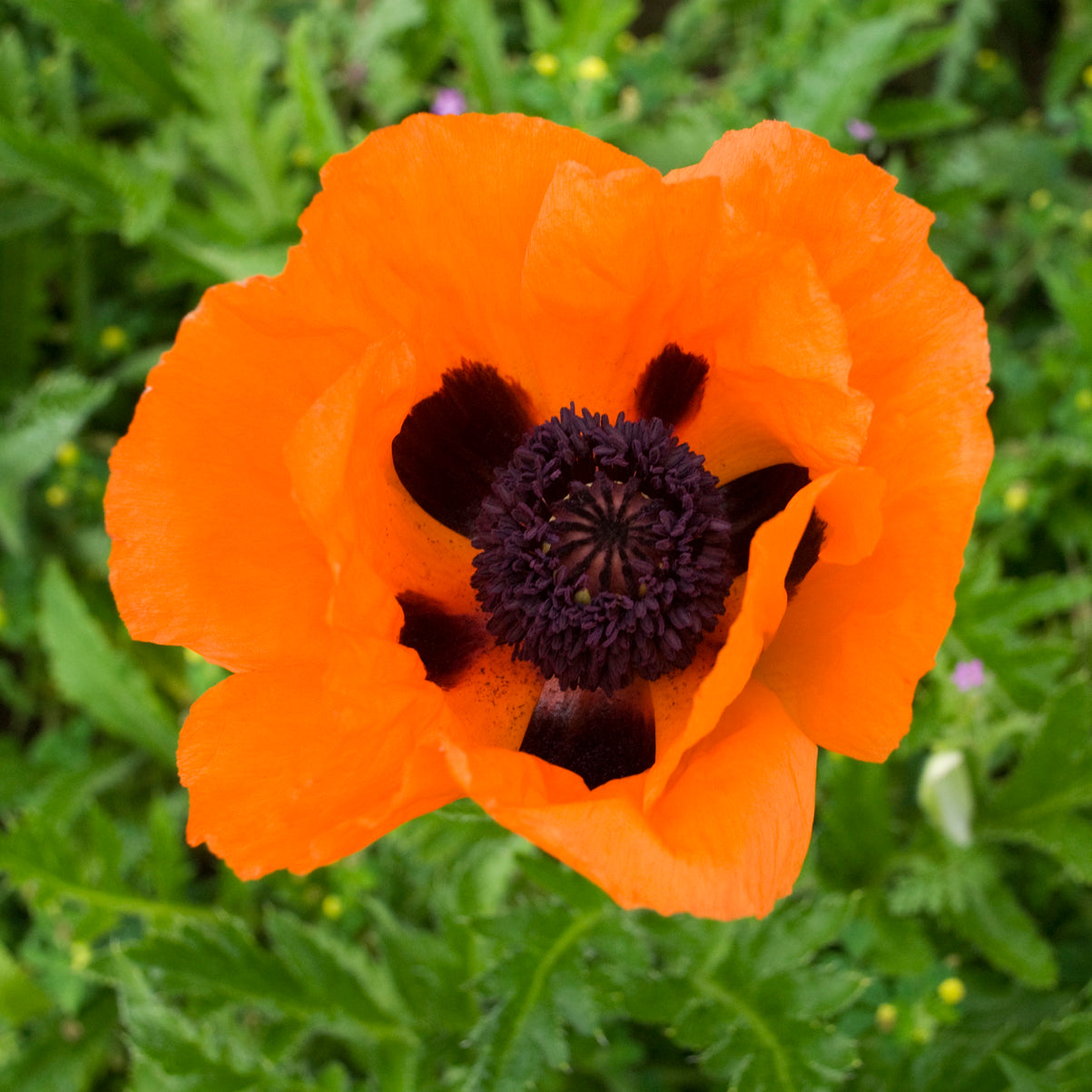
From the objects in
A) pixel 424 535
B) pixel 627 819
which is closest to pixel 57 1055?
pixel 424 535

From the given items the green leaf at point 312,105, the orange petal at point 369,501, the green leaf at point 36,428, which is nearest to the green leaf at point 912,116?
the green leaf at point 312,105

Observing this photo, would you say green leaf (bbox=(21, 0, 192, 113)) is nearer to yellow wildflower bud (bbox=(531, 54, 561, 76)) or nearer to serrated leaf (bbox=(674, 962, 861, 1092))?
yellow wildflower bud (bbox=(531, 54, 561, 76))

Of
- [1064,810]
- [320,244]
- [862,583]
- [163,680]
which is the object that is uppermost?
[320,244]

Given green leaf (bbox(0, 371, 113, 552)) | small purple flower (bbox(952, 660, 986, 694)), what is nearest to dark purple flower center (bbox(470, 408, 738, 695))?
small purple flower (bbox(952, 660, 986, 694))

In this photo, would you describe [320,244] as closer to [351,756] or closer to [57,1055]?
[351,756]

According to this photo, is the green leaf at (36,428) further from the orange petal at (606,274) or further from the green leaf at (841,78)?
the green leaf at (841,78)

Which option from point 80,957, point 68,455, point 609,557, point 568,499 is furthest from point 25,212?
point 609,557
